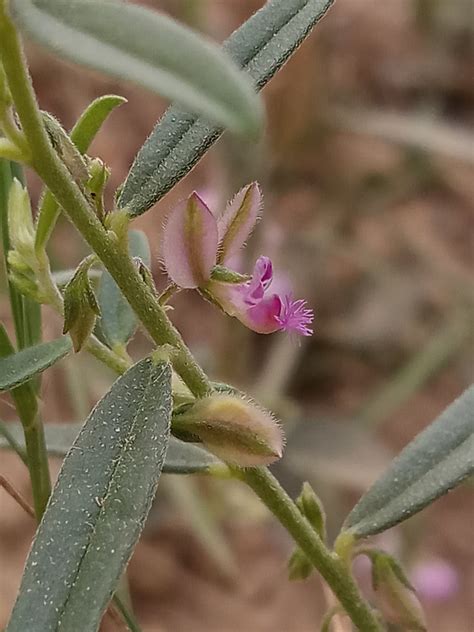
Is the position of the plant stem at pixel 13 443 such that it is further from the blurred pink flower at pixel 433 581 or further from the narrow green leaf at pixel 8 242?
the blurred pink flower at pixel 433 581

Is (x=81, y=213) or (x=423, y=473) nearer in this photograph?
(x=81, y=213)

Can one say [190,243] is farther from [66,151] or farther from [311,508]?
[311,508]

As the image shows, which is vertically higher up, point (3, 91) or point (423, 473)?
point (3, 91)

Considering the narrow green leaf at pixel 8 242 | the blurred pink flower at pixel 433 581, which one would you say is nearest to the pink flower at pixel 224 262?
the narrow green leaf at pixel 8 242

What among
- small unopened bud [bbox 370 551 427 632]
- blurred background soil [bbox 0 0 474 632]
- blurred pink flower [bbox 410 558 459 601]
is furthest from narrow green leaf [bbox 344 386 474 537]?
blurred pink flower [bbox 410 558 459 601]

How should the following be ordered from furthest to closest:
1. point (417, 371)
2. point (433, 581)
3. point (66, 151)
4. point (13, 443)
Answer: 1. point (417, 371)
2. point (433, 581)
3. point (13, 443)
4. point (66, 151)

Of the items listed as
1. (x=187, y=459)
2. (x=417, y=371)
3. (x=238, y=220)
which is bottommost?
(x=417, y=371)

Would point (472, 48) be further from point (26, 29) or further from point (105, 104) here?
point (26, 29)

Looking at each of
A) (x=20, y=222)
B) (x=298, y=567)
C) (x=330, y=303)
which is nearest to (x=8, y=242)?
(x=20, y=222)
